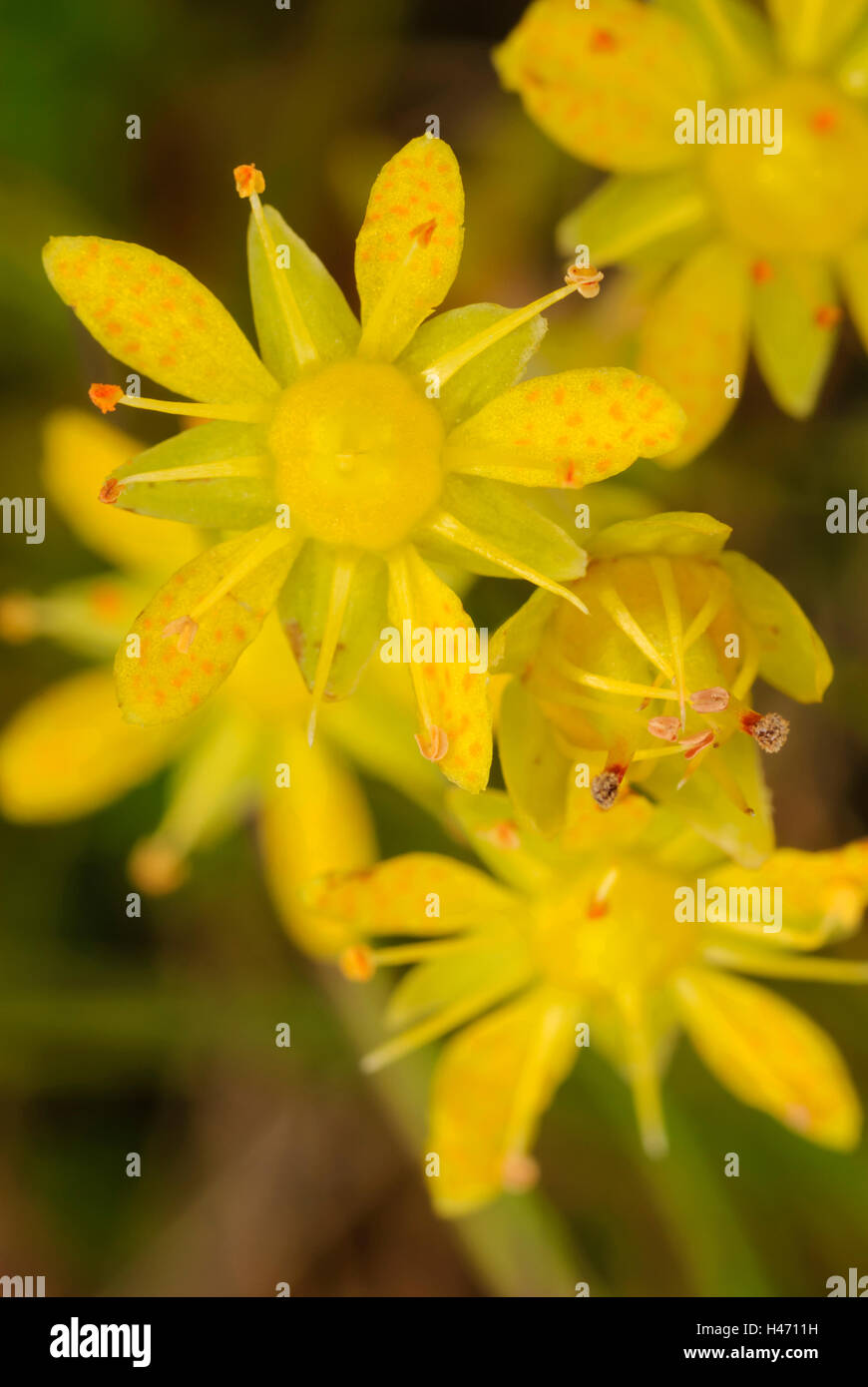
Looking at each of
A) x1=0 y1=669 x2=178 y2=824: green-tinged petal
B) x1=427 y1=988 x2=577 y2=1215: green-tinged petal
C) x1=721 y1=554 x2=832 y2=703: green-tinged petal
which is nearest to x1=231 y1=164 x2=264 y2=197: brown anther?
x1=721 y1=554 x2=832 y2=703: green-tinged petal

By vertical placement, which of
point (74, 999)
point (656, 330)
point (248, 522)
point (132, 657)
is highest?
point (656, 330)

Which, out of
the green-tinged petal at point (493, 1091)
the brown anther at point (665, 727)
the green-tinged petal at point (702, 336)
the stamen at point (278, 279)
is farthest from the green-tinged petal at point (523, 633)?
the green-tinged petal at point (493, 1091)

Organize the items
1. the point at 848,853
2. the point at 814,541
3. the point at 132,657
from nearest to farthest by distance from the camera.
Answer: the point at 132,657 < the point at 848,853 < the point at 814,541

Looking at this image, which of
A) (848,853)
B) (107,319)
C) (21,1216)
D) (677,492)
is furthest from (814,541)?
(21,1216)

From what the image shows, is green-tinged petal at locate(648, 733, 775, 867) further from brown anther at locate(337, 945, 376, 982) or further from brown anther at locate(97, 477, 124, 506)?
brown anther at locate(97, 477, 124, 506)

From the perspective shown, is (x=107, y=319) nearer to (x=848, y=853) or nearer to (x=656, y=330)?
(x=656, y=330)

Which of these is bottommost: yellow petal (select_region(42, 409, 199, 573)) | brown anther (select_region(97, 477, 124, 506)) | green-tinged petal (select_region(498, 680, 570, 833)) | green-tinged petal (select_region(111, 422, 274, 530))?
green-tinged petal (select_region(498, 680, 570, 833))
